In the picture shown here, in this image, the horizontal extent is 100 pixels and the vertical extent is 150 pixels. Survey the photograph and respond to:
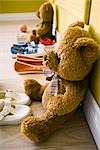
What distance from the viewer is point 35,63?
1.41 metres

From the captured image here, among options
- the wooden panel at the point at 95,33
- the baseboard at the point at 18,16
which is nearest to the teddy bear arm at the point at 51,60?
the wooden panel at the point at 95,33

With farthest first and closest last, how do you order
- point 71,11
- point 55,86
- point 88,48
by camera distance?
point 71,11, point 55,86, point 88,48

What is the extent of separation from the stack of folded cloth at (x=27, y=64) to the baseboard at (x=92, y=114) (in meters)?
0.47

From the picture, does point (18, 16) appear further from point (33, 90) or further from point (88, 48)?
point (88, 48)

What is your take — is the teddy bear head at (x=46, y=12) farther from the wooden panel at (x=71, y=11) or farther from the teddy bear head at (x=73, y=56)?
the teddy bear head at (x=73, y=56)

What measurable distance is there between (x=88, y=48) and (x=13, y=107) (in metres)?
0.38

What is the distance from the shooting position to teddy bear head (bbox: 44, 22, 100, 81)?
2.64 feet

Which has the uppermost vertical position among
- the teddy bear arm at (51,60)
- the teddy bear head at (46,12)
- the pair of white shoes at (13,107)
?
the teddy bear arm at (51,60)

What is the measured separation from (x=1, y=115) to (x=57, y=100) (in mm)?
219

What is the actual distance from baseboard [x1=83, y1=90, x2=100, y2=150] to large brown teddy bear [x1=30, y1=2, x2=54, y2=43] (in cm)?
95

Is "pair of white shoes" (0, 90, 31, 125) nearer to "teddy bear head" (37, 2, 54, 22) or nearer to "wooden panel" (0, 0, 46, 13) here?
"teddy bear head" (37, 2, 54, 22)

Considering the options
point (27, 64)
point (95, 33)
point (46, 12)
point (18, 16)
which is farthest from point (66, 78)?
point (18, 16)

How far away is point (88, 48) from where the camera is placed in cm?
80

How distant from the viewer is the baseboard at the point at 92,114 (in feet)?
2.65
